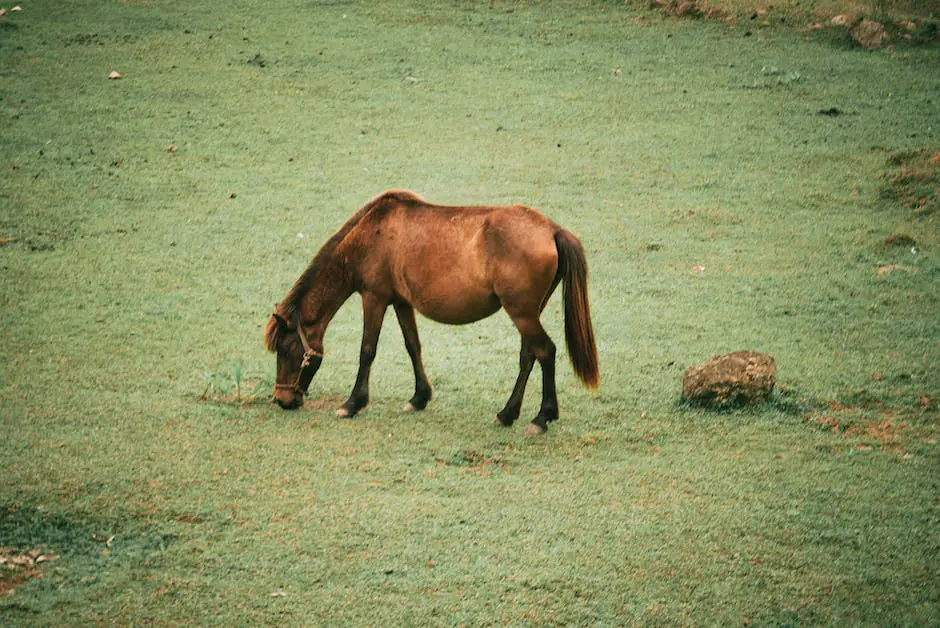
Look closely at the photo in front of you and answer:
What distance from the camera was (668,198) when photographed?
10.4m

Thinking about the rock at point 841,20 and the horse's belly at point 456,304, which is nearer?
the horse's belly at point 456,304

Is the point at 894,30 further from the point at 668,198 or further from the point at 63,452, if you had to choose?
the point at 63,452

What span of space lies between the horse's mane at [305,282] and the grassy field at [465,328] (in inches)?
17.0

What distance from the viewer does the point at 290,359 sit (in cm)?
650

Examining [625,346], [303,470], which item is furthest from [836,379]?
[303,470]

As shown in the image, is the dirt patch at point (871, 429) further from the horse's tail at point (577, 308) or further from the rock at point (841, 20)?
the rock at point (841, 20)

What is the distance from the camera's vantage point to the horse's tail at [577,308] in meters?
6.06

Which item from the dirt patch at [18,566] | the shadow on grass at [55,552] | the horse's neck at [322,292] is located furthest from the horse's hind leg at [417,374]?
the dirt patch at [18,566]

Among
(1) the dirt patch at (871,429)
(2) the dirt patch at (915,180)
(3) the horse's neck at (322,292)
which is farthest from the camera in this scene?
(2) the dirt patch at (915,180)

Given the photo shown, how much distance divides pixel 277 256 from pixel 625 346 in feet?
11.3

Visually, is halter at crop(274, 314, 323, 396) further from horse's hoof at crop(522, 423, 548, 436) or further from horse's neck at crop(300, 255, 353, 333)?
horse's hoof at crop(522, 423, 548, 436)

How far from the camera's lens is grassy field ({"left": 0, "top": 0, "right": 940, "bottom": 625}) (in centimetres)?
461

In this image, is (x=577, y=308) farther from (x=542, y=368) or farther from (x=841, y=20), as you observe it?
(x=841, y=20)

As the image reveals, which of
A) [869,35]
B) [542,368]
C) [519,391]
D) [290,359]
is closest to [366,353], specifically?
[290,359]
